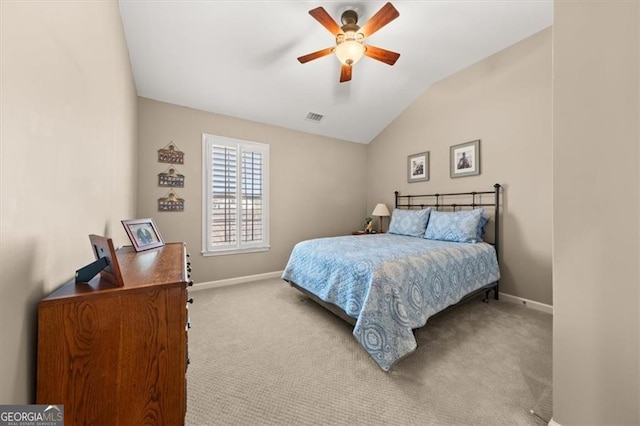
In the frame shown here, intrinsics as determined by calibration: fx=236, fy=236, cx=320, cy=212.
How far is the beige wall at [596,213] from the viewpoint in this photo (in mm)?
1045

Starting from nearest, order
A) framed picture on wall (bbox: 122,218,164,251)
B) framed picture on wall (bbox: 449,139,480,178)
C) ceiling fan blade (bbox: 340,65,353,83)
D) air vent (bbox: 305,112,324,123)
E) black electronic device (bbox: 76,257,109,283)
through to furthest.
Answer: black electronic device (bbox: 76,257,109,283) → framed picture on wall (bbox: 122,218,164,251) → ceiling fan blade (bbox: 340,65,353,83) → framed picture on wall (bbox: 449,139,480,178) → air vent (bbox: 305,112,324,123)

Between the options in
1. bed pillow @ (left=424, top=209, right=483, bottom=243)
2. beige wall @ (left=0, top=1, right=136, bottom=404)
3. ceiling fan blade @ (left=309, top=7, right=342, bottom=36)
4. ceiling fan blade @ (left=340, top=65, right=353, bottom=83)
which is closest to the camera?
beige wall @ (left=0, top=1, right=136, bottom=404)

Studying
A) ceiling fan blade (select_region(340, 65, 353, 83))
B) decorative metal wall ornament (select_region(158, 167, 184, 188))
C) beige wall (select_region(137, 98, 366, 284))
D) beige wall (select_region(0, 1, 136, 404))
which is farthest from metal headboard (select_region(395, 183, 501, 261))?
beige wall (select_region(0, 1, 136, 404))

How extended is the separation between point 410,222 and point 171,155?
11.8ft

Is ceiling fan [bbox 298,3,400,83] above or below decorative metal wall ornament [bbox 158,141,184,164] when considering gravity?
above

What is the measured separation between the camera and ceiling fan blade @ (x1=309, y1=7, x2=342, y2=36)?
1.90 meters

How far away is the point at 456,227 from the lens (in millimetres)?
3123

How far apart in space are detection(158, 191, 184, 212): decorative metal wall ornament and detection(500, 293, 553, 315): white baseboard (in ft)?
14.8

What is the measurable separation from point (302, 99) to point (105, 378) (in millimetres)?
3642

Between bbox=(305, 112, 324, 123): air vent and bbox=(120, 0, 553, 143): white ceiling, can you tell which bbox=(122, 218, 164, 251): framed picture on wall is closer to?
bbox=(120, 0, 553, 143): white ceiling

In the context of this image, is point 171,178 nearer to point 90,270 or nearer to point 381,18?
point 90,270

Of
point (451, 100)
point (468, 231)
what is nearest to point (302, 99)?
point (451, 100)

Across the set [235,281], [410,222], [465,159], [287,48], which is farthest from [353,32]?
[235,281]

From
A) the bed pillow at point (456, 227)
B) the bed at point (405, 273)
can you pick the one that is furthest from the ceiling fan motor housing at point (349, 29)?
the bed pillow at point (456, 227)
